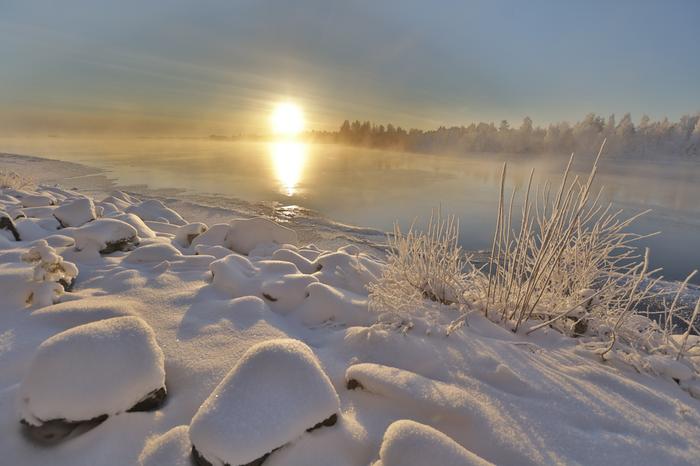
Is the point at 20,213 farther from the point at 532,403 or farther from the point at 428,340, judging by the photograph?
the point at 532,403

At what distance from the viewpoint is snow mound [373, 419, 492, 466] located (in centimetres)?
116

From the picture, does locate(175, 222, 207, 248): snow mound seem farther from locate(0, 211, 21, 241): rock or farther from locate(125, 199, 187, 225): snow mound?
locate(125, 199, 187, 225): snow mound

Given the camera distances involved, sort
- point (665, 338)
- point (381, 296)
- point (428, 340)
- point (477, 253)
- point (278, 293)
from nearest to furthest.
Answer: point (428, 340)
point (665, 338)
point (381, 296)
point (278, 293)
point (477, 253)

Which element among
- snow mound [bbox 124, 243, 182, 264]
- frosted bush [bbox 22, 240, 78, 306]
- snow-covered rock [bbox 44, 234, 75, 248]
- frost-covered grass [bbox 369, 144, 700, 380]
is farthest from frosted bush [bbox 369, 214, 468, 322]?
snow-covered rock [bbox 44, 234, 75, 248]

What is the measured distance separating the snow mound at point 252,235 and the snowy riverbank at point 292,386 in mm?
1838

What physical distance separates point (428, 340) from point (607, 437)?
894 millimetres

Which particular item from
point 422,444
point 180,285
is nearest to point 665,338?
point 422,444

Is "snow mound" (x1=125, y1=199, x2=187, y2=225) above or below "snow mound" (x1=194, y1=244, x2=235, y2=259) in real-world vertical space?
below

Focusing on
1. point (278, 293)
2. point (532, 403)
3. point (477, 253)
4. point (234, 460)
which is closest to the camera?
point (234, 460)

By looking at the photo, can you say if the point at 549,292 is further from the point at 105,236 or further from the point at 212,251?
the point at 105,236

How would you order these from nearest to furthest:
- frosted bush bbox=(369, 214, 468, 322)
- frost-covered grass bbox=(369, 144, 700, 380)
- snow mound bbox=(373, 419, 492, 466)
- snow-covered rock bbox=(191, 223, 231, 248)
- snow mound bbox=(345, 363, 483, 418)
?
snow mound bbox=(373, 419, 492, 466) < snow mound bbox=(345, 363, 483, 418) < frost-covered grass bbox=(369, 144, 700, 380) < frosted bush bbox=(369, 214, 468, 322) < snow-covered rock bbox=(191, 223, 231, 248)

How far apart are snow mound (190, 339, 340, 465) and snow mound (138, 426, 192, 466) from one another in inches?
3.9

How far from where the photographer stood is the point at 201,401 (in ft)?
4.95

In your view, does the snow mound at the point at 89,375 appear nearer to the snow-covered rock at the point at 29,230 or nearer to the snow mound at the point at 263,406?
the snow mound at the point at 263,406
